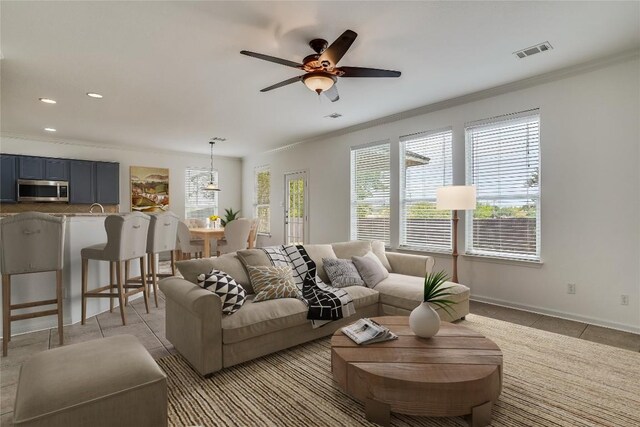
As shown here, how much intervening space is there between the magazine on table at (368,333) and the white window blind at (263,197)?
599 cm

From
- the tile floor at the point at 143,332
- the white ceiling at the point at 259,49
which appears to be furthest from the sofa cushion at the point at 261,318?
the white ceiling at the point at 259,49

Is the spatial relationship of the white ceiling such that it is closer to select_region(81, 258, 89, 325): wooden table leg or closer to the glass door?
select_region(81, 258, 89, 325): wooden table leg

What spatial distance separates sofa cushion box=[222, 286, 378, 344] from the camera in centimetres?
236

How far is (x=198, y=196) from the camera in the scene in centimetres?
847

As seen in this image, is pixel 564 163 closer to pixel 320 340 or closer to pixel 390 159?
pixel 390 159

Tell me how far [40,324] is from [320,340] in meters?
2.81

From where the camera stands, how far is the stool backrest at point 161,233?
407 centimetres

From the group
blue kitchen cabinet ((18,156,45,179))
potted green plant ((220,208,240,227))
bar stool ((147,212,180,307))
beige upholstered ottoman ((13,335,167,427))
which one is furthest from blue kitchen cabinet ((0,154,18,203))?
beige upholstered ottoman ((13,335,167,427))

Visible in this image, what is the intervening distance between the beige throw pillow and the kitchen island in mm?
2062

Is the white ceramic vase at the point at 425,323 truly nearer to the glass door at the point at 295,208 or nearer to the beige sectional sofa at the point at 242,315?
the beige sectional sofa at the point at 242,315

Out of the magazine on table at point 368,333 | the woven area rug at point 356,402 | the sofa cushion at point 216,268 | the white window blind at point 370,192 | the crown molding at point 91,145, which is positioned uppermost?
the crown molding at point 91,145

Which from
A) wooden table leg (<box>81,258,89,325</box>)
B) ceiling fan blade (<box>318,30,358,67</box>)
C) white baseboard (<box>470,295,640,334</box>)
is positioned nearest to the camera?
ceiling fan blade (<box>318,30,358,67</box>)

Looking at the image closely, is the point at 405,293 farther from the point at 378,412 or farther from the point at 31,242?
the point at 31,242

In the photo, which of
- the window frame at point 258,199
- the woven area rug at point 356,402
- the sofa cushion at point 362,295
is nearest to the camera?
the woven area rug at point 356,402
